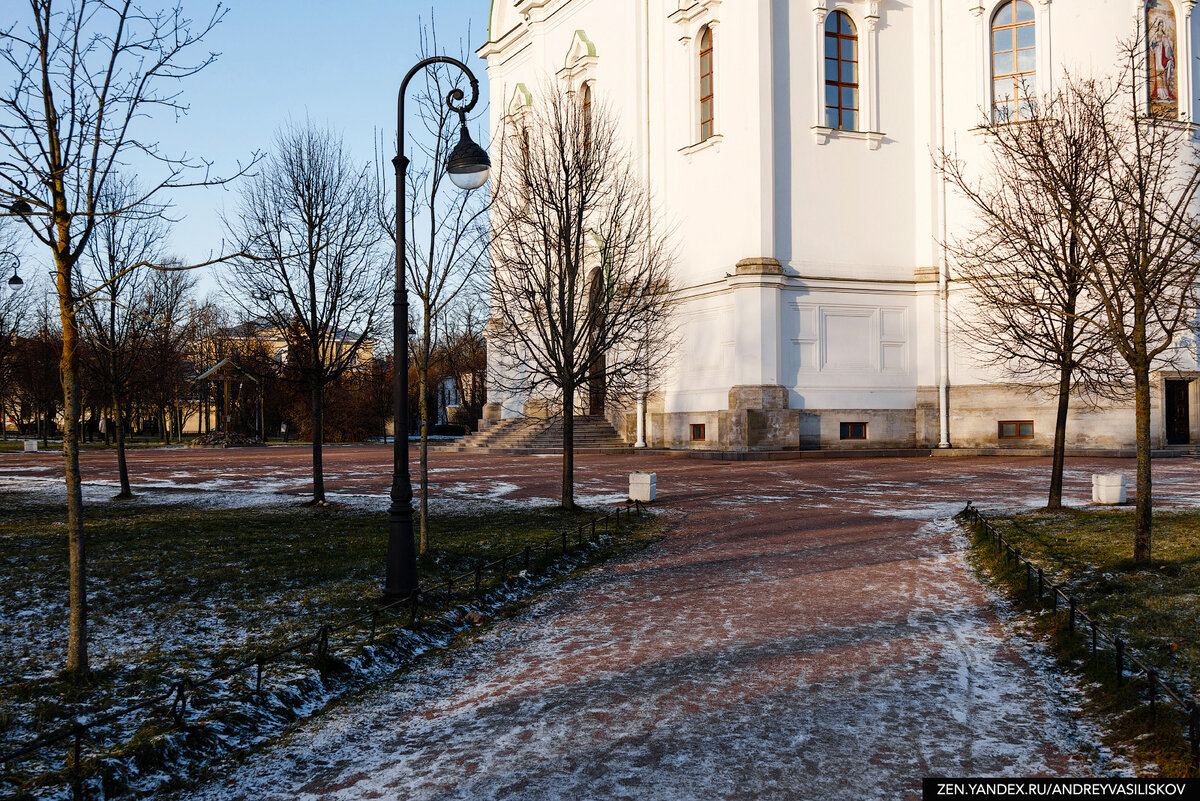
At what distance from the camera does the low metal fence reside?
514cm

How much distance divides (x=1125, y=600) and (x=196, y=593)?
30.8 ft

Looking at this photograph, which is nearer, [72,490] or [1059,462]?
[72,490]

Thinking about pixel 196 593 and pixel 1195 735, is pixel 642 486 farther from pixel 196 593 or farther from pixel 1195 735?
pixel 1195 735

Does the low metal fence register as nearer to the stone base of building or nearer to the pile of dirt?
the stone base of building

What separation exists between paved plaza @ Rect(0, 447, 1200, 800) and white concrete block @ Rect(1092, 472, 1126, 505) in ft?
15.4

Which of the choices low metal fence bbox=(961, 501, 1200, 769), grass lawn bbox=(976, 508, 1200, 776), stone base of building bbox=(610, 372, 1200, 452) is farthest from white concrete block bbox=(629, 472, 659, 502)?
stone base of building bbox=(610, 372, 1200, 452)

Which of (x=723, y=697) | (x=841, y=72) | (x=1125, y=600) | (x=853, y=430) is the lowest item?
(x=723, y=697)

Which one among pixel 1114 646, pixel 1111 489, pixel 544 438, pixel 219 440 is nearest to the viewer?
pixel 1114 646

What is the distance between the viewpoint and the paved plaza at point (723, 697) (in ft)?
17.2

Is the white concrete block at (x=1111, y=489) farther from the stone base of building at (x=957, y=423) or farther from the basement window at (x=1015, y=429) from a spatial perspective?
the basement window at (x=1015, y=429)

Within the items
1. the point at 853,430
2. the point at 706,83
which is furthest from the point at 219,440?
the point at 853,430

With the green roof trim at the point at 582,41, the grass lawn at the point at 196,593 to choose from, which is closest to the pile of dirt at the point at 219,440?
the green roof trim at the point at 582,41

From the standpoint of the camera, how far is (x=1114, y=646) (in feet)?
23.7

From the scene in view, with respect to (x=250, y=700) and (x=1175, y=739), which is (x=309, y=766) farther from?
(x=1175, y=739)
